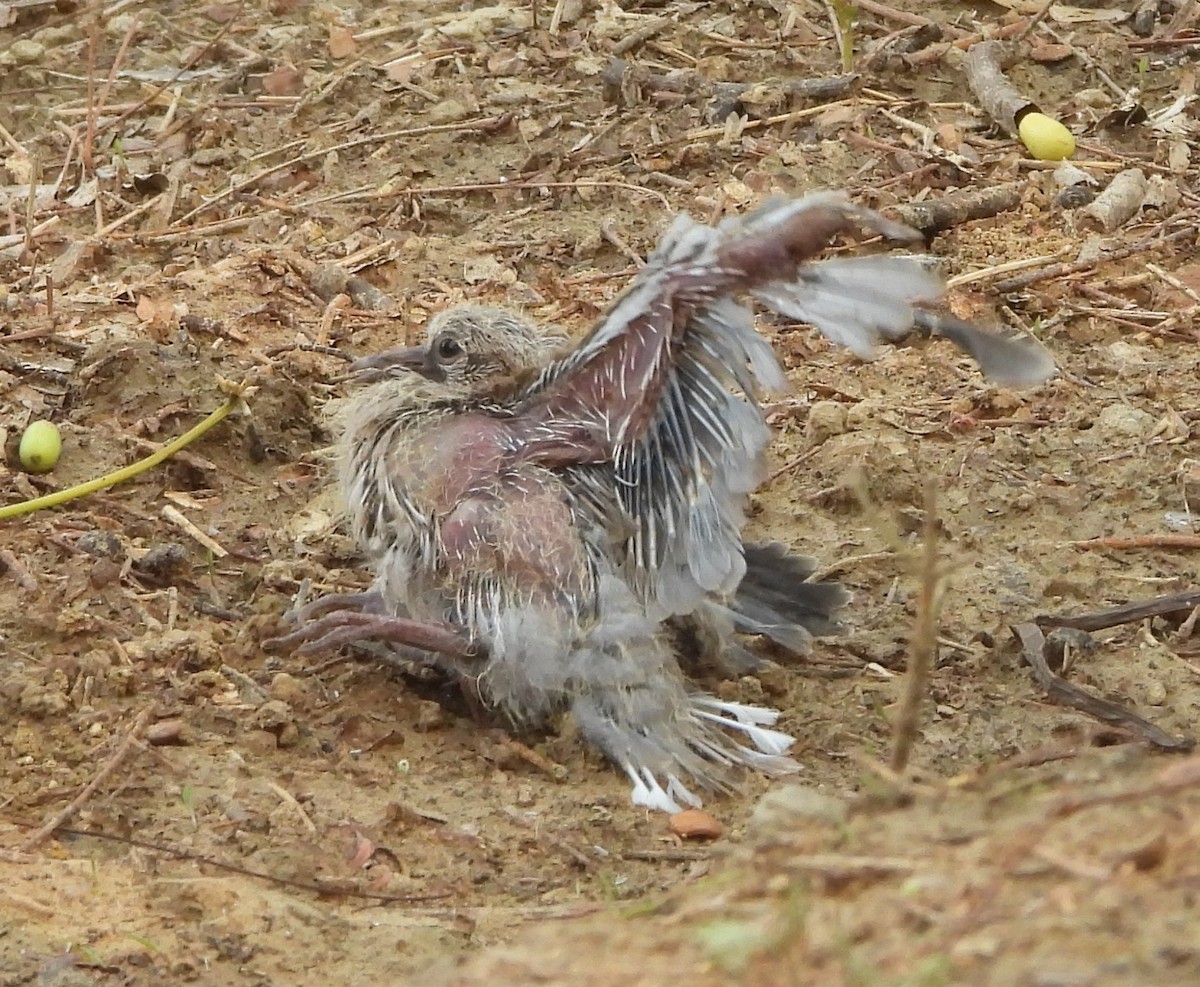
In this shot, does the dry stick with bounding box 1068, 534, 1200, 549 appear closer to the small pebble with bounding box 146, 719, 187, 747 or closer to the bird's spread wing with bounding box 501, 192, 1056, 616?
the bird's spread wing with bounding box 501, 192, 1056, 616

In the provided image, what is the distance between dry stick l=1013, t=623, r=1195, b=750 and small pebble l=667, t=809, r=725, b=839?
2.99ft

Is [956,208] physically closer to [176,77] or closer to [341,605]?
[341,605]

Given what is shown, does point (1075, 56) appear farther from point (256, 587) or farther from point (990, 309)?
point (256, 587)

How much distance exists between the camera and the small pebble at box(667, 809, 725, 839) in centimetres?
359

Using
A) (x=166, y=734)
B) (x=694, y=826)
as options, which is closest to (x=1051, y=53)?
(x=694, y=826)

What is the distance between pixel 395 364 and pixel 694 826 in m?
1.36

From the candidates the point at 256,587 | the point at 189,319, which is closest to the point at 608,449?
the point at 256,587

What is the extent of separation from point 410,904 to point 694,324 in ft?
4.40

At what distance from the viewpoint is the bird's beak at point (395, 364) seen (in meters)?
4.23

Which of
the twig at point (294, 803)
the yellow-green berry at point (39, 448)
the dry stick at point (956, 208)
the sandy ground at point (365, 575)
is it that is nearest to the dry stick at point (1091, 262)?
the sandy ground at point (365, 575)

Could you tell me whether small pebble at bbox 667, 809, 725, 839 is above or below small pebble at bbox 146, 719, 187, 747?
A: below

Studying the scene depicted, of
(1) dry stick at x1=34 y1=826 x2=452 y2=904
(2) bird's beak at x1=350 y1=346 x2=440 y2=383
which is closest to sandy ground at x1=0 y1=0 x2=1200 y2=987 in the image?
(1) dry stick at x1=34 y1=826 x2=452 y2=904

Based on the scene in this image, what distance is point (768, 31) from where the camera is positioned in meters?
7.36

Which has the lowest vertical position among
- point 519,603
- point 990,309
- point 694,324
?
point 990,309
